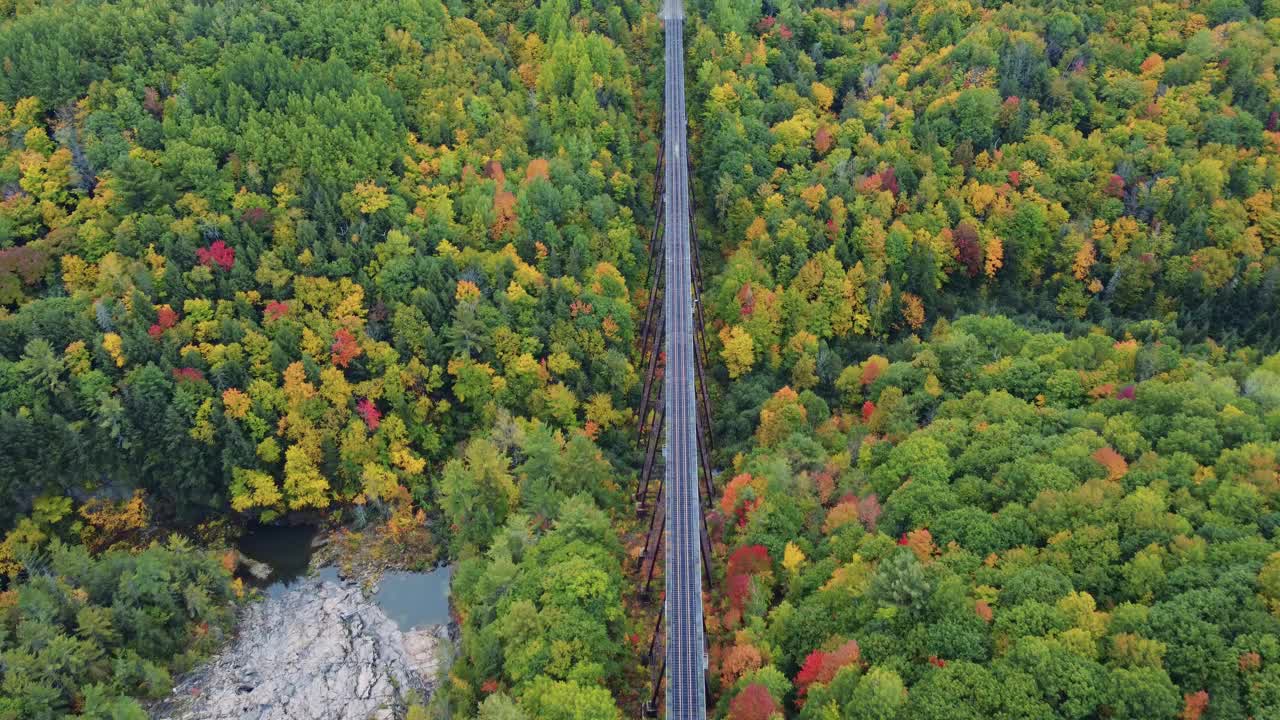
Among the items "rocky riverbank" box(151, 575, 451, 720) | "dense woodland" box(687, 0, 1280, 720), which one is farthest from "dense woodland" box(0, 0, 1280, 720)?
"rocky riverbank" box(151, 575, 451, 720)

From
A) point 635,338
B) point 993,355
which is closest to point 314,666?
point 635,338

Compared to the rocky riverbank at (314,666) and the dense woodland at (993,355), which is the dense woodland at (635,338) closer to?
the dense woodland at (993,355)

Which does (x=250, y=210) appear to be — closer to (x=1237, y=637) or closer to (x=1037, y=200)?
(x=1037, y=200)

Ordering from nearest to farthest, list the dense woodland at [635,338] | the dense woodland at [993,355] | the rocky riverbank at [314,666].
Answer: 1. the dense woodland at [993,355]
2. the dense woodland at [635,338]
3. the rocky riverbank at [314,666]

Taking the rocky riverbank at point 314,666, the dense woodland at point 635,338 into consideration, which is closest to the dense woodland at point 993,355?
the dense woodland at point 635,338

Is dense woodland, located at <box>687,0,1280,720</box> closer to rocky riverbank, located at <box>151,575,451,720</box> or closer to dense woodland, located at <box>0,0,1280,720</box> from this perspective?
dense woodland, located at <box>0,0,1280,720</box>
